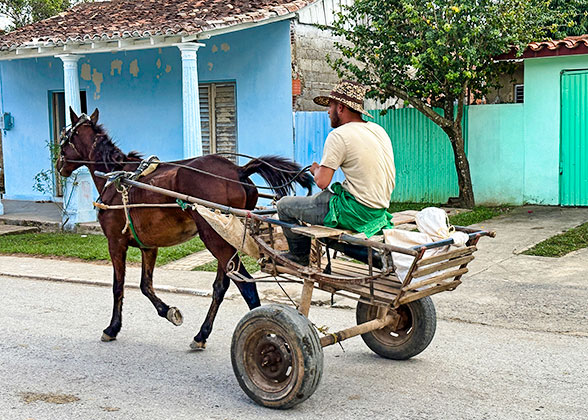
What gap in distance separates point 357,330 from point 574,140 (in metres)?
9.49

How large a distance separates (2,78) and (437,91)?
33.6ft

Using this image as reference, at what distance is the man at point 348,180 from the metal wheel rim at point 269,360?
637 mm

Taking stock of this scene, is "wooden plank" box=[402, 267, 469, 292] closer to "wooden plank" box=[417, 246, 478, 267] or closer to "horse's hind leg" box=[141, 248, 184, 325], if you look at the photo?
"wooden plank" box=[417, 246, 478, 267]

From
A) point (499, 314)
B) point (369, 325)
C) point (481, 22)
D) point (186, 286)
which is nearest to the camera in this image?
point (369, 325)

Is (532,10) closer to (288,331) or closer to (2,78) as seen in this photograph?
(288,331)

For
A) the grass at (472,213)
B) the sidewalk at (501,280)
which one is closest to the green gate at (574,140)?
the grass at (472,213)

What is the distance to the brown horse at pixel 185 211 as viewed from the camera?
21.2ft

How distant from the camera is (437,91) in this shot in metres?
13.1

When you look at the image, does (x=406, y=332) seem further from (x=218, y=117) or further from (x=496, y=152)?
(x=218, y=117)

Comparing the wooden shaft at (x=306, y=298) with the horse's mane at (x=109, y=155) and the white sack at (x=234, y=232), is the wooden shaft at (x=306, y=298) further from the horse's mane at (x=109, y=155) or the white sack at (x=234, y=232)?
the horse's mane at (x=109, y=155)

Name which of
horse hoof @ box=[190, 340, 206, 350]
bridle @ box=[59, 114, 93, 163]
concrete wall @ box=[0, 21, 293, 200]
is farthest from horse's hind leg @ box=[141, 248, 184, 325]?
concrete wall @ box=[0, 21, 293, 200]

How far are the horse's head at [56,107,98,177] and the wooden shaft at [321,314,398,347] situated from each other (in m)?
3.46

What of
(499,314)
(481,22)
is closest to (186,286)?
(499,314)

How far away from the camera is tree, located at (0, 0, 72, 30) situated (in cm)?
2140
